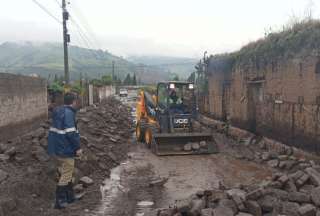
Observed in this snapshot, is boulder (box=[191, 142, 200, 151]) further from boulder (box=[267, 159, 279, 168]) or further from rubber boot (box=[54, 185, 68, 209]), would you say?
rubber boot (box=[54, 185, 68, 209])

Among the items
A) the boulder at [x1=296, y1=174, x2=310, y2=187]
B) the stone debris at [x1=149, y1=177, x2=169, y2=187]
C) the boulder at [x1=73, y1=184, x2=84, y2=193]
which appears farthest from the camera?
the stone debris at [x1=149, y1=177, x2=169, y2=187]

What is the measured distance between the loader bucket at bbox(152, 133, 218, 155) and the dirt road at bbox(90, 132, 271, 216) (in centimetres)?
34

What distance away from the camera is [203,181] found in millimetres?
10234

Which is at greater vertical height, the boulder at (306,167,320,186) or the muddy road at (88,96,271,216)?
the boulder at (306,167,320,186)

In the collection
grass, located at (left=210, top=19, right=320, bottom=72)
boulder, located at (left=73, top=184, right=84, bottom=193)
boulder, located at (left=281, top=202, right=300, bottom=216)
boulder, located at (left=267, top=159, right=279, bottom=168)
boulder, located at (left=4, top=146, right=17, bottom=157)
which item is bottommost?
boulder, located at (left=267, top=159, right=279, bottom=168)

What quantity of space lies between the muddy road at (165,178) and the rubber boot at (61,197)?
23.5 inches

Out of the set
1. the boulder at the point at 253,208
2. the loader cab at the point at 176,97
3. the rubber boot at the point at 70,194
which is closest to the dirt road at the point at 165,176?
the rubber boot at the point at 70,194

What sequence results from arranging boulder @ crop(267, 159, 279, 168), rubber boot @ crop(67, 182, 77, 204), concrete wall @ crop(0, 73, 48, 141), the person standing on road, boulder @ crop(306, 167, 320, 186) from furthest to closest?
boulder @ crop(267, 159, 279, 168) → concrete wall @ crop(0, 73, 48, 141) → boulder @ crop(306, 167, 320, 186) → rubber boot @ crop(67, 182, 77, 204) → the person standing on road

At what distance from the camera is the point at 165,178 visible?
34.6ft

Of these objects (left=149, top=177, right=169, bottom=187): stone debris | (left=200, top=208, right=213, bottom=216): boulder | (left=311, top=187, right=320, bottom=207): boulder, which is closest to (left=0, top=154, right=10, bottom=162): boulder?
(left=149, top=177, right=169, bottom=187): stone debris

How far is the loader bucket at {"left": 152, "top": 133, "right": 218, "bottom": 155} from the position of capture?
46.4ft

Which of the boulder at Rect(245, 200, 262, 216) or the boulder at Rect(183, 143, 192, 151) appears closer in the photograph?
the boulder at Rect(245, 200, 262, 216)

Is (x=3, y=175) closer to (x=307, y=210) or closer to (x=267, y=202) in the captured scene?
(x=267, y=202)

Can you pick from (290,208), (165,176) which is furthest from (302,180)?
(165,176)
